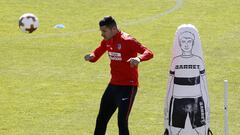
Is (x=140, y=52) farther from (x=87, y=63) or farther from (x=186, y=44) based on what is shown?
(x=87, y=63)

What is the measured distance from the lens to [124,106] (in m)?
13.2

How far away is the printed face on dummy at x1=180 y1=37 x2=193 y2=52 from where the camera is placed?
12719 mm

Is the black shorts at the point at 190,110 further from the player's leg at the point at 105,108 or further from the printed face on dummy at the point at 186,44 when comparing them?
the player's leg at the point at 105,108

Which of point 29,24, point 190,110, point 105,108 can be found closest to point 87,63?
point 29,24

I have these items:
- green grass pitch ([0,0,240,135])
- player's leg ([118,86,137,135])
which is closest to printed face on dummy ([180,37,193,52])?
player's leg ([118,86,137,135])

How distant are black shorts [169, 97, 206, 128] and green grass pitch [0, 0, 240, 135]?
2.29 m

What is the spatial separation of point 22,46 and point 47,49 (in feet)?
2.94

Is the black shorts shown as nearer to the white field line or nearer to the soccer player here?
the soccer player

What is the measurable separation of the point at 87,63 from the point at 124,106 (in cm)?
795

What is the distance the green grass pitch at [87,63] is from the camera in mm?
16000

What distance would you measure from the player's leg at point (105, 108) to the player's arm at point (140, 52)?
2.98 feet

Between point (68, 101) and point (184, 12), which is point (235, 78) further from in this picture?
point (184, 12)


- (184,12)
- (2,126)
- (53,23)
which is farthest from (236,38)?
(2,126)

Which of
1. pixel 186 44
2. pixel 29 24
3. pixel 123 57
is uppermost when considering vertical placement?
pixel 29 24
